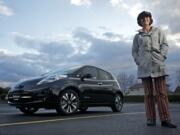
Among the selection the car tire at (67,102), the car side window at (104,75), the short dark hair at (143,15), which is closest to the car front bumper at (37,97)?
the car tire at (67,102)

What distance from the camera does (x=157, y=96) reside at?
25.1 feet

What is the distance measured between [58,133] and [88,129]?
71 cm

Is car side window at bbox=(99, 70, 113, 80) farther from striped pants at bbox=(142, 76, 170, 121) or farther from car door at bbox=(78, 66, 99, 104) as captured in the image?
striped pants at bbox=(142, 76, 170, 121)

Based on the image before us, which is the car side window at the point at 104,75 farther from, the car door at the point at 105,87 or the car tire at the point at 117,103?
the car tire at the point at 117,103

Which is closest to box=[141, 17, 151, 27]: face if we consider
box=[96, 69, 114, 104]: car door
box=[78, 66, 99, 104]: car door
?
box=[78, 66, 99, 104]: car door

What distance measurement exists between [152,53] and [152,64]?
192 millimetres

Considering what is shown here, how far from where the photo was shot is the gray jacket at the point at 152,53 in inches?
299

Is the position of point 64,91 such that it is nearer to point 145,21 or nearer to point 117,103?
point 117,103

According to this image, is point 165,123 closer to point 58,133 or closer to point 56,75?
point 58,133

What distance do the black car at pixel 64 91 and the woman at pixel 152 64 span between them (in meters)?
4.22

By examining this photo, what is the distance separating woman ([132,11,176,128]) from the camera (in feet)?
25.0

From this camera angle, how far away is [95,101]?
42.7 feet

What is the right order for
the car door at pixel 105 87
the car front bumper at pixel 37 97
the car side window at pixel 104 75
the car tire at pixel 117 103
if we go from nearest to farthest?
the car front bumper at pixel 37 97 → the car door at pixel 105 87 → the car side window at pixel 104 75 → the car tire at pixel 117 103

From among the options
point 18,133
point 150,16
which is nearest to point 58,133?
point 18,133
